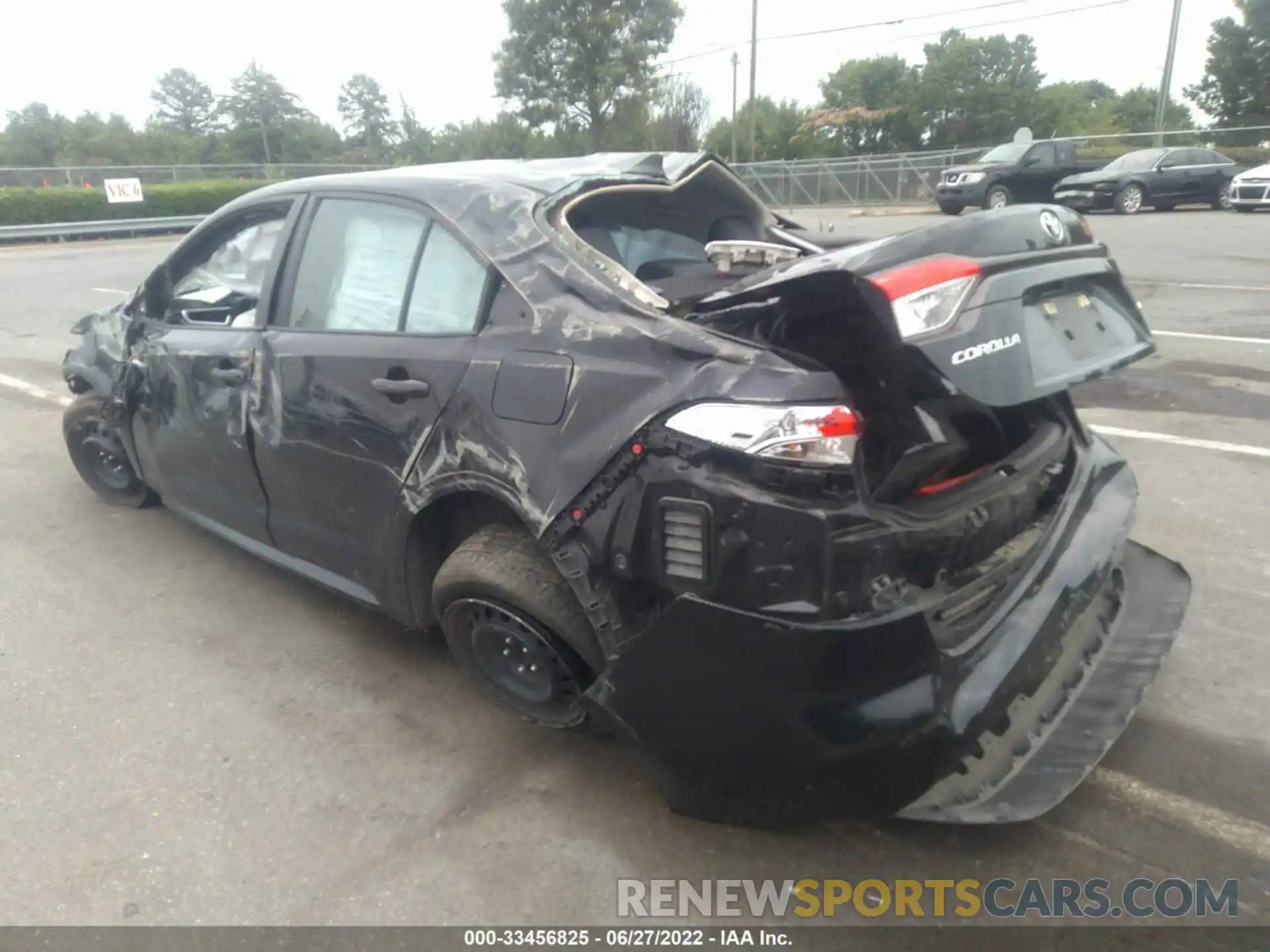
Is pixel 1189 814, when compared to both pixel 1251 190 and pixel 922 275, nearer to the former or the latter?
pixel 922 275

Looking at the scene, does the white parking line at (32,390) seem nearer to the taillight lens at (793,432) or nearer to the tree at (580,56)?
the taillight lens at (793,432)

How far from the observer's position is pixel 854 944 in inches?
83.6

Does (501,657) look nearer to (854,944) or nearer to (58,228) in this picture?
(854,944)

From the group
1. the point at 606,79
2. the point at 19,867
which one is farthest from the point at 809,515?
the point at 606,79

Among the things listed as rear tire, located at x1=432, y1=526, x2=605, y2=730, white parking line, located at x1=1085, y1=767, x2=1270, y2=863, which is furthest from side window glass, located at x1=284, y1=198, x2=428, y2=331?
white parking line, located at x1=1085, y1=767, x2=1270, y2=863

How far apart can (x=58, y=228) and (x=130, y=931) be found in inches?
1075

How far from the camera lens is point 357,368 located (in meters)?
2.96

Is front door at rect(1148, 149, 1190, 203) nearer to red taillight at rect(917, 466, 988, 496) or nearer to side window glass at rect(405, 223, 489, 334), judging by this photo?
red taillight at rect(917, 466, 988, 496)

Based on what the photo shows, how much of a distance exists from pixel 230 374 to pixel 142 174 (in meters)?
32.8

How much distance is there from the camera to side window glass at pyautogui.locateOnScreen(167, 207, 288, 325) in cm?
358

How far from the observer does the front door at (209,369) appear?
3475 millimetres

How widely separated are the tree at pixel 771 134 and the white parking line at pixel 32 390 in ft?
145

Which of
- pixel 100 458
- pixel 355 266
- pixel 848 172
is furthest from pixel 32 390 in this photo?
pixel 848 172

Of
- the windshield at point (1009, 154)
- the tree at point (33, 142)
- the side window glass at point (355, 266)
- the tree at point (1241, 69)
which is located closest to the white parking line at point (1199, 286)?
the side window glass at point (355, 266)
